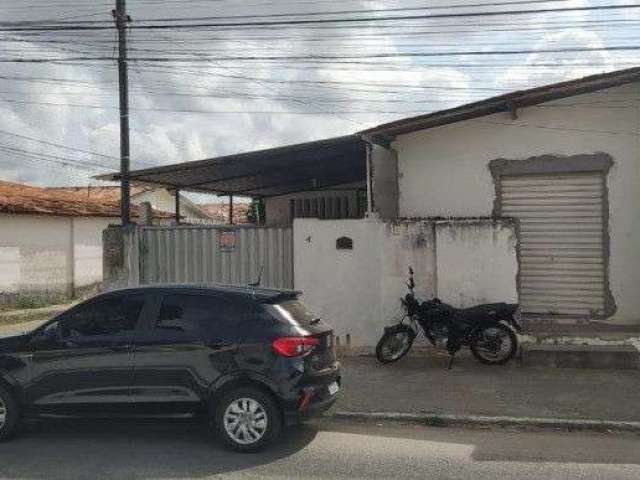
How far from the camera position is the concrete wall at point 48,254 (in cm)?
2033

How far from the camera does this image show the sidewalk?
760 centimetres

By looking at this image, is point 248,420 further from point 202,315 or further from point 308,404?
point 202,315

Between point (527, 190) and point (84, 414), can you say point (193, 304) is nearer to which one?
point (84, 414)

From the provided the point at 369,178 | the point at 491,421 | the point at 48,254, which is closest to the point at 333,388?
the point at 491,421

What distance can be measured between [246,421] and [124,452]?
112cm

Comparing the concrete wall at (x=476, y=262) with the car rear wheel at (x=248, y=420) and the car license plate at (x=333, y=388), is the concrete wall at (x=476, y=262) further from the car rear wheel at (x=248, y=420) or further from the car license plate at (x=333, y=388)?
the car rear wheel at (x=248, y=420)

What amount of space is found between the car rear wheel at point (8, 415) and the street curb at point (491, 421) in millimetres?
3127

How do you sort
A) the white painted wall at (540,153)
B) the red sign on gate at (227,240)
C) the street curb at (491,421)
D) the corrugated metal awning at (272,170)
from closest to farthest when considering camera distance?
the street curb at (491,421) < the white painted wall at (540,153) < the red sign on gate at (227,240) < the corrugated metal awning at (272,170)

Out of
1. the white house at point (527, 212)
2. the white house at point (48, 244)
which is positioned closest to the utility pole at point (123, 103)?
the white house at point (527, 212)

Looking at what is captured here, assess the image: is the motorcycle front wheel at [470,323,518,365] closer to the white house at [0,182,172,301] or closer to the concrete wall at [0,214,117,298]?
the white house at [0,182,172,301]

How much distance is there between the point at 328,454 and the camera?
20.4 ft

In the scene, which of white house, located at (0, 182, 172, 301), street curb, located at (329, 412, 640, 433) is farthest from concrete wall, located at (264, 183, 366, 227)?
street curb, located at (329, 412, 640, 433)

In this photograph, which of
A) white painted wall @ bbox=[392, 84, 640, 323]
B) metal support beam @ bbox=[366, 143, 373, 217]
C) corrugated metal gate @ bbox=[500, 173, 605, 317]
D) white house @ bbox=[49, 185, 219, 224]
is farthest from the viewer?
white house @ bbox=[49, 185, 219, 224]

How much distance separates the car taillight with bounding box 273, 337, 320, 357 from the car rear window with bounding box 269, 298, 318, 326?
0.21 m
